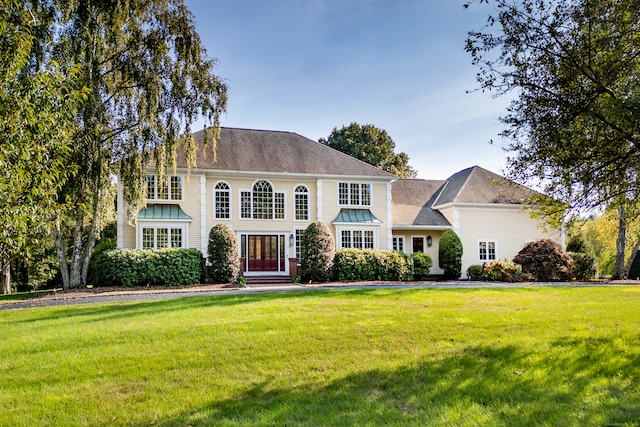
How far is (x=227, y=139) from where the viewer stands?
24.9m

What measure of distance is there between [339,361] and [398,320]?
2.81 meters

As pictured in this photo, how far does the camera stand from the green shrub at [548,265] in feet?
72.7

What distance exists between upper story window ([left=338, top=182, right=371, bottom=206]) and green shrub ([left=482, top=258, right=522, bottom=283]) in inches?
276

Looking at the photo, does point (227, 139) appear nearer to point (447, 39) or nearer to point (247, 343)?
point (447, 39)

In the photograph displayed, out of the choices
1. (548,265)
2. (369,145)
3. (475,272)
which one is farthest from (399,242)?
(369,145)

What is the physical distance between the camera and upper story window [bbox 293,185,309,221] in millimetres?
23562

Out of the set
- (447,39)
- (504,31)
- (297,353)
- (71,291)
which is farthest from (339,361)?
(71,291)

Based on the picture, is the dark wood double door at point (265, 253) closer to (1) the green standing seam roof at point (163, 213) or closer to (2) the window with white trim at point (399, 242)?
(1) the green standing seam roof at point (163, 213)

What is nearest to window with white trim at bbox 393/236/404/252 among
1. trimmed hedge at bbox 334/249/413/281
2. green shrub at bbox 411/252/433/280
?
green shrub at bbox 411/252/433/280

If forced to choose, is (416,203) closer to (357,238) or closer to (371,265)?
(357,238)

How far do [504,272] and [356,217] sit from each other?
305 inches

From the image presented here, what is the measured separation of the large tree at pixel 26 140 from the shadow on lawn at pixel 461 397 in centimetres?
349

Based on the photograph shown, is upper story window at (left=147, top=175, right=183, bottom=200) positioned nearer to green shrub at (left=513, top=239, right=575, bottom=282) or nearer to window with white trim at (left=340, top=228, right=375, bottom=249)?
window with white trim at (left=340, top=228, right=375, bottom=249)

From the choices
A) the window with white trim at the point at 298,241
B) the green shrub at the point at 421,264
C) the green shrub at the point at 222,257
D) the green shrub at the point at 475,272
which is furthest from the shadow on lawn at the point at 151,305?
the green shrub at the point at 475,272
